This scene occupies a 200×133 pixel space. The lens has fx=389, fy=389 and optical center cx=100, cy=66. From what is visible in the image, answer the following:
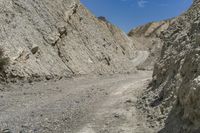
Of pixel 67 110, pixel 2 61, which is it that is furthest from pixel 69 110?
pixel 2 61

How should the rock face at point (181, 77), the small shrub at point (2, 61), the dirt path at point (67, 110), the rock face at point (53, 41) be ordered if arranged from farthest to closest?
the rock face at point (53, 41), the small shrub at point (2, 61), the dirt path at point (67, 110), the rock face at point (181, 77)

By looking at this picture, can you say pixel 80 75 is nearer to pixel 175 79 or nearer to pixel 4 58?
pixel 4 58

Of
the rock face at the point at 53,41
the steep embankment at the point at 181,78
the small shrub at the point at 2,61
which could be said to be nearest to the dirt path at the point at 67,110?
the steep embankment at the point at 181,78

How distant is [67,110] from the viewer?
45.2ft

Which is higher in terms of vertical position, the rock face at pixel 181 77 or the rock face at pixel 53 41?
the rock face at pixel 53 41

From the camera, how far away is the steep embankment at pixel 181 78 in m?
8.38

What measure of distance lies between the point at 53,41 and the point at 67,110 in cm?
1443

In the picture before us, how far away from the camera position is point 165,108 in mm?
11578

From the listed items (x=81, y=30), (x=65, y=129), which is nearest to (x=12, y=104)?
(x=65, y=129)

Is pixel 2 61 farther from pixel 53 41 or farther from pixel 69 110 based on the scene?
pixel 69 110

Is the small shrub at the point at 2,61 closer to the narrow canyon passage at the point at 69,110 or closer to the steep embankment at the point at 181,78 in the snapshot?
the narrow canyon passage at the point at 69,110

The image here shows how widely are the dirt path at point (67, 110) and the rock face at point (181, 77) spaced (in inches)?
50.2

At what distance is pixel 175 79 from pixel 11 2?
16392 mm

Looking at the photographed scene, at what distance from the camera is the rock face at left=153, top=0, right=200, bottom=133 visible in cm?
836
